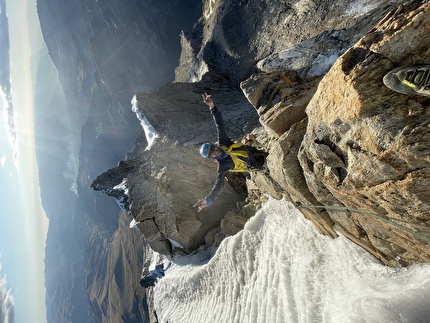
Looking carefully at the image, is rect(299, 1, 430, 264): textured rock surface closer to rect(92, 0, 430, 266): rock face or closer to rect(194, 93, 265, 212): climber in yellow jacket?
rect(92, 0, 430, 266): rock face

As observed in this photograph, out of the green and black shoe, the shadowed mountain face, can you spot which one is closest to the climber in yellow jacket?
the green and black shoe

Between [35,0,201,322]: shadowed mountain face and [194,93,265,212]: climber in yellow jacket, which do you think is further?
[35,0,201,322]: shadowed mountain face

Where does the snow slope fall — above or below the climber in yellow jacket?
below

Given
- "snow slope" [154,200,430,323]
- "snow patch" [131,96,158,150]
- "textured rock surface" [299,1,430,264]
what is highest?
"snow patch" [131,96,158,150]

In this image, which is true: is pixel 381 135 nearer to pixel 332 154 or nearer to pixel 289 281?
pixel 332 154

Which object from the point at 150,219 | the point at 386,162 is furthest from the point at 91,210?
the point at 386,162

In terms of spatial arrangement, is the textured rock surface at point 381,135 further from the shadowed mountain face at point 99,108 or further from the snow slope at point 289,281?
the shadowed mountain face at point 99,108

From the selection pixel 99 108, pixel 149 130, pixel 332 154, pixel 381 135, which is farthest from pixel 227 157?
pixel 99 108
